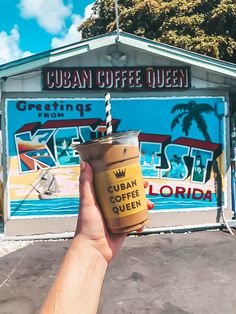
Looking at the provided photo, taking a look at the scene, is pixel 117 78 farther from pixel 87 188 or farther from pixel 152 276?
pixel 87 188

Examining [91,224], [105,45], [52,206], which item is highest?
[105,45]

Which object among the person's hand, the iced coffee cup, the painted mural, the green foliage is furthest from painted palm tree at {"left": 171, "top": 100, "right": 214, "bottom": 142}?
the green foliage

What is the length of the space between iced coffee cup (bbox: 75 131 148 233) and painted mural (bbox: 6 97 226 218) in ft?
22.6

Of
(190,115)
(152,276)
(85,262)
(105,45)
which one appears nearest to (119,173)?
(85,262)

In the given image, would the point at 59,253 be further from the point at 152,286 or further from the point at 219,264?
the point at 219,264

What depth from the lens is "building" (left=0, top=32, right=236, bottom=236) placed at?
29.0 ft

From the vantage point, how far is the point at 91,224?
2014 millimetres

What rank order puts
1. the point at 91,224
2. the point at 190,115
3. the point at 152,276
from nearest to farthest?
the point at 91,224 < the point at 152,276 < the point at 190,115

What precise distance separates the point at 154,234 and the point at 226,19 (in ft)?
40.8

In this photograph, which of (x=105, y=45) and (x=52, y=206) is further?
Result: (x=52, y=206)

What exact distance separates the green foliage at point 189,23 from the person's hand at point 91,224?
1615cm

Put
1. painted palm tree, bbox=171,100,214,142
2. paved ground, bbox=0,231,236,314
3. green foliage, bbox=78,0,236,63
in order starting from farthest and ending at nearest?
green foliage, bbox=78,0,236,63
painted palm tree, bbox=171,100,214,142
paved ground, bbox=0,231,236,314

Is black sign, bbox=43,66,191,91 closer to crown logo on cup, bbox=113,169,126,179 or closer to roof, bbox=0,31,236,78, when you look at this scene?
roof, bbox=0,31,236,78

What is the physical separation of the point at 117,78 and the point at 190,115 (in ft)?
6.11
